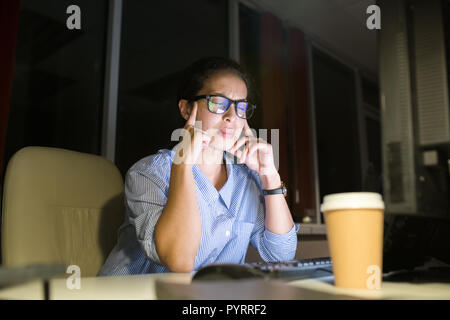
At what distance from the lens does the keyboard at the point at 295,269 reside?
0.53 m

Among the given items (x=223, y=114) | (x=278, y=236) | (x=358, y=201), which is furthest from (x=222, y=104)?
(x=358, y=201)

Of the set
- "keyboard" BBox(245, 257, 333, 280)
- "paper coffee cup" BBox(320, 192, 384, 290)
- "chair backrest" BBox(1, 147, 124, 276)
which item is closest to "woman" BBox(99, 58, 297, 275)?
"chair backrest" BBox(1, 147, 124, 276)

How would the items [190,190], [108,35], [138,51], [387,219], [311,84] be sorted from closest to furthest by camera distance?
[387,219] → [190,190] → [108,35] → [138,51] → [311,84]

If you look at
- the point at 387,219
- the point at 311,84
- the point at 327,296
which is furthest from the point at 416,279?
the point at 311,84

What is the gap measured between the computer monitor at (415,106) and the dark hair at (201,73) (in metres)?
0.76

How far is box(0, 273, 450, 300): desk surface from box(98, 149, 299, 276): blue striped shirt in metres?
0.37

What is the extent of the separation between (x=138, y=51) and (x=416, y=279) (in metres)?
2.38

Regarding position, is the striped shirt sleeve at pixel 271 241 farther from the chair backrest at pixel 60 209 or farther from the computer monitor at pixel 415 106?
the computer monitor at pixel 415 106

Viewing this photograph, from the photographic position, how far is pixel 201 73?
1.20 metres

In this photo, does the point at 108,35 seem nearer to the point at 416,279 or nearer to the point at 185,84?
the point at 185,84

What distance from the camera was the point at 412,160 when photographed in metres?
0.43

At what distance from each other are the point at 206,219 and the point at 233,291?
1.90 feet

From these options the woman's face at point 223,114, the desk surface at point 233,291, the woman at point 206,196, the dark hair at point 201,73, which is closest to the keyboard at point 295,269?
the desk surface at point 233,291

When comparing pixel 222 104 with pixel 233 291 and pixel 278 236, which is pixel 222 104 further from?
pixel 233 291
